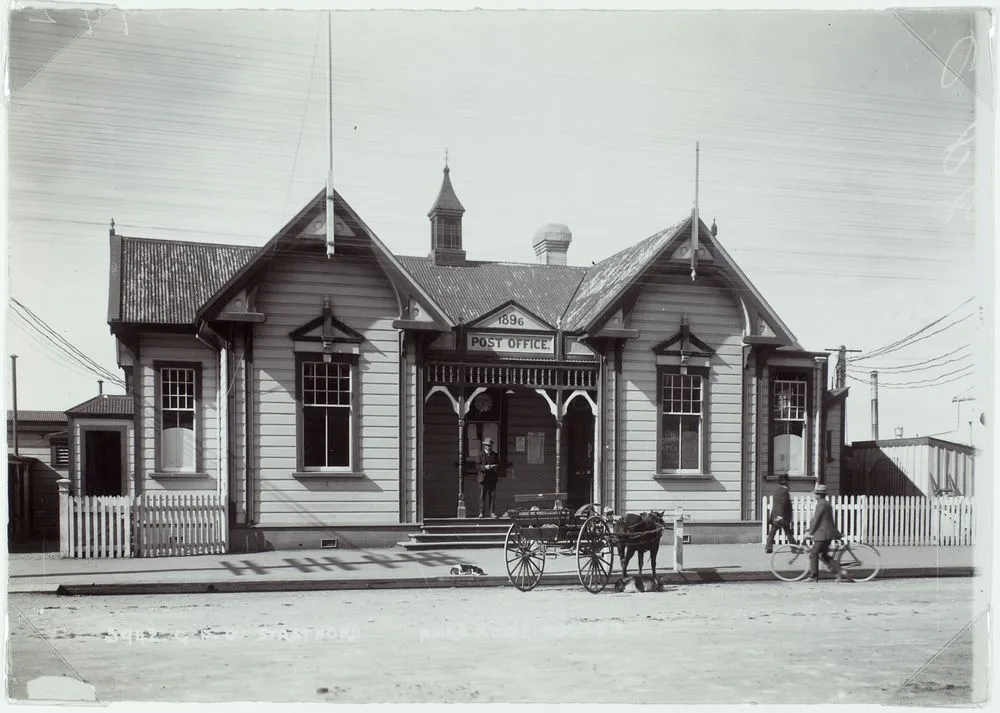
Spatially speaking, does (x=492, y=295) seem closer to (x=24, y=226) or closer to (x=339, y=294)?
(x=339, y=294)

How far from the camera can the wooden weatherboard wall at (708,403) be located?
13664 mm

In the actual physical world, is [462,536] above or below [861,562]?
above

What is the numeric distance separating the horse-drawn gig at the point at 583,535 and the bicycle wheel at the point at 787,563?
2.07 metres

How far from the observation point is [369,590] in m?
12.3

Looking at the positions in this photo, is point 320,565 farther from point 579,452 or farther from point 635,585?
point 579,452

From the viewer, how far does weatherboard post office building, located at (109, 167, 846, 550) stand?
13.0m

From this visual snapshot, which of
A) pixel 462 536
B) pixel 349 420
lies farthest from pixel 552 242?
pixel 462 536

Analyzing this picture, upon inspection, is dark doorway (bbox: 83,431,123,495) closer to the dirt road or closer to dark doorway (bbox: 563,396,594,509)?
the dirt road

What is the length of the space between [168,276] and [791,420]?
30.8ft

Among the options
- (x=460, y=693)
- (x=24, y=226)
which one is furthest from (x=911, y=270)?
(x=24, y=226)

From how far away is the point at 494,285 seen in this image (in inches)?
649

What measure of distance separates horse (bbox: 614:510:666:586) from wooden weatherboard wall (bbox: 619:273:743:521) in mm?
1448

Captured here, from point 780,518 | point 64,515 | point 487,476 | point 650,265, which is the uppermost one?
point 650,265

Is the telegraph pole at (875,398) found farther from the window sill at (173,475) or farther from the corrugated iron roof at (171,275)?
the window sill at (173,475)
